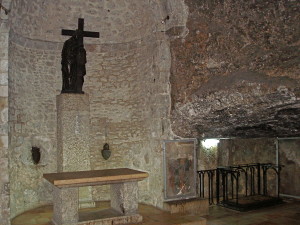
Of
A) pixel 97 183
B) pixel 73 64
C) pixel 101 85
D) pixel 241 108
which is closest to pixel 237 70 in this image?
pixel 241 108

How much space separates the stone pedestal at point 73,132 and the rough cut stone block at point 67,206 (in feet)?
3.88

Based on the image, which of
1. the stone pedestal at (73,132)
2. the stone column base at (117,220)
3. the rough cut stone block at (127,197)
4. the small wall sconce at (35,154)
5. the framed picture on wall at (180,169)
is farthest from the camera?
the small wall sconce at (35,154)

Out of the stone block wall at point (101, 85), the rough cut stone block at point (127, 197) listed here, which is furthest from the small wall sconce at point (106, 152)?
the rough cut stone block at point (127, 197)

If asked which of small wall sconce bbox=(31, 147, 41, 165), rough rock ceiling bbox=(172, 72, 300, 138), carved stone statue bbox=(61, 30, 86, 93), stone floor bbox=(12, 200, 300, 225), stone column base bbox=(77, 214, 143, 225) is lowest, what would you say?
stone floor bbox=(12, 200, 300, 225)

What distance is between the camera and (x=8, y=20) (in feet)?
19.9

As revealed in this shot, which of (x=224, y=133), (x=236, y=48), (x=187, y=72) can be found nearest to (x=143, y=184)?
(x=224, y=133)

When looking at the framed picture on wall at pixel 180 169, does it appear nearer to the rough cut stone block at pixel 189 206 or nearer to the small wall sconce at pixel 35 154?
the rough cut stone block at pixel 189 206

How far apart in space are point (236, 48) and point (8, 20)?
415cm

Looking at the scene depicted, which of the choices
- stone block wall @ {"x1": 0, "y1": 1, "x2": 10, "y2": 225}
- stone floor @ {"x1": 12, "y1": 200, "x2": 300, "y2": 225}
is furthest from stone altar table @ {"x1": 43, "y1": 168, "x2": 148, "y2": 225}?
stone block wall @ {"x1": 0, "y1": 1, "x2": 10, "y2": 225}

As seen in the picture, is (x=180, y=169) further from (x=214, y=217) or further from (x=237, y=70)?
(x=237, y=70)

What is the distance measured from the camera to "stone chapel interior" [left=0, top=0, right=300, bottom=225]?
560 cm

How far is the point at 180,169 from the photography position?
711cm

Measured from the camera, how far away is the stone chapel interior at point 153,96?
18.4 feet

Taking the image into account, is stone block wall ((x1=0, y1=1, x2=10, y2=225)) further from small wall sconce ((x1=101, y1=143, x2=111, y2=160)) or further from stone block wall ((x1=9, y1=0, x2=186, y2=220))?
small wall sconce ((x1=101, y1=143, x2=111, y2=160))
